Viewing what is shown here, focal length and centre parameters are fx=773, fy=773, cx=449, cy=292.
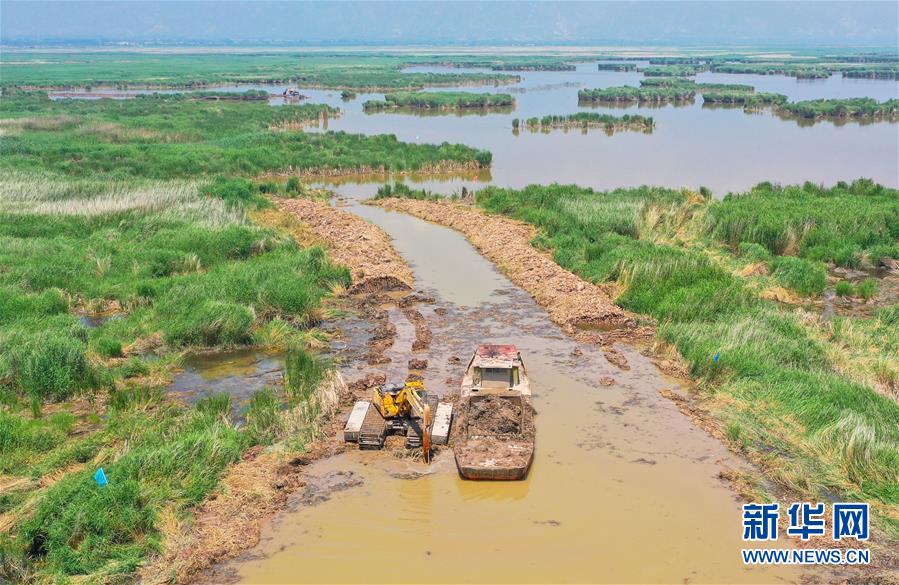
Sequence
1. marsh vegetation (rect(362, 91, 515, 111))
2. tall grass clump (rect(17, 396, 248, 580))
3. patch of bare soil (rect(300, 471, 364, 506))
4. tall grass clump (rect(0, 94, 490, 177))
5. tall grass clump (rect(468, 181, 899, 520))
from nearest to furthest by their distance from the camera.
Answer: tall grass clump (rect(17, 396, 248, 580)) < patch of bare soil (rect(300, 471, 364, 506)) < tall grass clump (rect(468, 181, 899, 520)) < tall grass clump (rect(0, 94, 490, 177)) < marsh vegetation (rect(362, 91, 515, 111))

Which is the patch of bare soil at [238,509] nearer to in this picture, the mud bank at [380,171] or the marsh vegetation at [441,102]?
the mud bank at [380,171]

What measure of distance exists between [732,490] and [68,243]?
21.3 meters

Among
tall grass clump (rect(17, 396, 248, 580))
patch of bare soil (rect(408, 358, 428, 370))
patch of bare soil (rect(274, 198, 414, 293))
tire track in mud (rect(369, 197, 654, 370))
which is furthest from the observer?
patch of bare soil (rect(274, 198, 414, 293))

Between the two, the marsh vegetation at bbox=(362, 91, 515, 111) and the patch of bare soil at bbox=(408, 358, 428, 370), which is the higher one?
the marsh vegetation at bbox=(362, 91, 515, 111)

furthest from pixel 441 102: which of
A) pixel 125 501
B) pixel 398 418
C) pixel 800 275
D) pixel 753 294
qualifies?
pixel 125 501

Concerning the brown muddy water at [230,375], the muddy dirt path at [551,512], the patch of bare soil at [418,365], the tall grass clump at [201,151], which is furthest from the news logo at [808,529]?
the tall grass clump at [201,151]

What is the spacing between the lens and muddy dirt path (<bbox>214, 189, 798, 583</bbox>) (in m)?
10.5

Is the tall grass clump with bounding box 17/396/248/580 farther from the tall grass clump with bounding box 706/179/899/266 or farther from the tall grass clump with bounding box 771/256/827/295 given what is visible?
the tall grass clump with bounding box 706/179/899/266

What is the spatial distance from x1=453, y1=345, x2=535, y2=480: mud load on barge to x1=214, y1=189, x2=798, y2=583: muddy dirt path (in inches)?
13.6

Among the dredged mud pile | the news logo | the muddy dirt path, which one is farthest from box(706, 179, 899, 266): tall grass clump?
the news logo

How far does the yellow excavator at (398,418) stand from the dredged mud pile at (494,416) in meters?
0.81

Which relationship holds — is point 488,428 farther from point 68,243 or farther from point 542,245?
point 68,243

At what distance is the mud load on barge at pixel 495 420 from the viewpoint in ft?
40.6

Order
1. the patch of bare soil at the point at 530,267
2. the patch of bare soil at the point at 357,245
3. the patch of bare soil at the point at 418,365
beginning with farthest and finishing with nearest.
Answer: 1. the patch of bare soil at the point at 357,245
2. the patch of bare soil at the point at 530,267
3. the patch of bare soil at the point at 418,365
